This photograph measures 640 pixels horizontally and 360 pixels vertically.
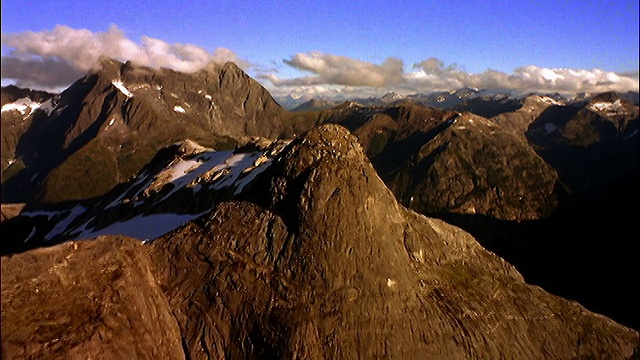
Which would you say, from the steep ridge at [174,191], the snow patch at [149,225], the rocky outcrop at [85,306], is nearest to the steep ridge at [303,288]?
the rocky outcrop at [85,306]

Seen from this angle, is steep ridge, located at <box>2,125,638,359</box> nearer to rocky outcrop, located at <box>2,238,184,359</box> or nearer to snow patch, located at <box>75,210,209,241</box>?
rocky outcrop, located at <box>2,238,184,359</box>

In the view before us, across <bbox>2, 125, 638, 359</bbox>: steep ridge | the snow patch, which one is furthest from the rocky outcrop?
the snow patch

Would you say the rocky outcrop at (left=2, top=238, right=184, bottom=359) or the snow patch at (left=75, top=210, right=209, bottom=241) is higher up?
the rocky outcrop at (left=2, top=238, right=184, bottom=359)

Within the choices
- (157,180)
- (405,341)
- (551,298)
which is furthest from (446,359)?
(157,180)

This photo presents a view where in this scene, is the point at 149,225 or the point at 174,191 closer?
the point at 149,225

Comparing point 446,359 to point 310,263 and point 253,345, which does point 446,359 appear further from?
point 253,345

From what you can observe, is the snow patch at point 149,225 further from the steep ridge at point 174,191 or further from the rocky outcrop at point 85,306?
the rocky outcrop at point 85,306

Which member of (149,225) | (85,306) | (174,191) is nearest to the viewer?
(85,306)

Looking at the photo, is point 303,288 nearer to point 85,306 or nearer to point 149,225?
point 85,306

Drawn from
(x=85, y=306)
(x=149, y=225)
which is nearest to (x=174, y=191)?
(x=149, y=225)
